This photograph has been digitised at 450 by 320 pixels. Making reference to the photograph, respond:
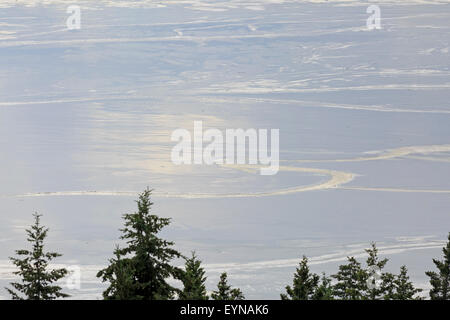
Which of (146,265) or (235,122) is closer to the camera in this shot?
(146,265)

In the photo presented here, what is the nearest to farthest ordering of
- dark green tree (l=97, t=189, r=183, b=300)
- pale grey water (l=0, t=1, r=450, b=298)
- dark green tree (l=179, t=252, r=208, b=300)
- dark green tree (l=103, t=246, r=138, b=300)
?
dark green tree (l=103, t=246, r=138, b=300) → dark green tree (l=97, t=189, r=183, b=300) → dark green tree (l=179, t=252, r=208, b=300) → pale grey water (l=0, t=1, r=450, b=298)

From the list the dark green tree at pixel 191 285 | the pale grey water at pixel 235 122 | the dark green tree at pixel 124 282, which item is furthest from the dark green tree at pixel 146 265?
the pale grey water at pixel 235 122

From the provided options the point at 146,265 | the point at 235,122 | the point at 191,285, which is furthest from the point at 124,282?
the point at 235,122

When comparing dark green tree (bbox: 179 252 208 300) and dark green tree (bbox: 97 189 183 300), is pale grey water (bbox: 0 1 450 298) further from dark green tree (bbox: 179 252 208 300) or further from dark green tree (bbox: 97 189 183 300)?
dark green tree (bbox: 97 189 183 300)

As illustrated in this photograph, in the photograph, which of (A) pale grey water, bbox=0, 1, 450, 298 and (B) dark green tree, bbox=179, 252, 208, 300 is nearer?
(B) dark green tree, bbox=179, 252, 208, 300

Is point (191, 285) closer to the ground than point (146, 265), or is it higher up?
closer to the ground

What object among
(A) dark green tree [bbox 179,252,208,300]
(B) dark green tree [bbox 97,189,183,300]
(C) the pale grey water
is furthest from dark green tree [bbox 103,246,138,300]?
(C) the pale grey water

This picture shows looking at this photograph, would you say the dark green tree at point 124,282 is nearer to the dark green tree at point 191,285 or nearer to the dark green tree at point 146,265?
the dark green tree at point 146,265

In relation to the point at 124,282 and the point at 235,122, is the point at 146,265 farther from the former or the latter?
the point at 235,122
